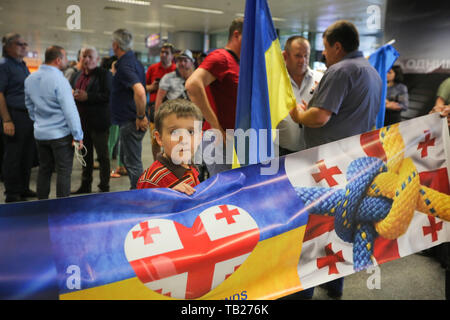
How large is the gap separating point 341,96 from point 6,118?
3247 mm

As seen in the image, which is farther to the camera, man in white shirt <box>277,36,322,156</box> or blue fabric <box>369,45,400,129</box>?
blue fabric <box>369,45,400,129</box>

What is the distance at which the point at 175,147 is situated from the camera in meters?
1.69

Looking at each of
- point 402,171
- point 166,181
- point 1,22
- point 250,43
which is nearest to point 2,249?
point 166,181

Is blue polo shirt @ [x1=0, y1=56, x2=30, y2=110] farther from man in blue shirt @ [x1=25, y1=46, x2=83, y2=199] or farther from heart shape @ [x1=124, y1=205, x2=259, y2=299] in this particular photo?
heart shape @ [x1=124, y1=205, x2=259, y2=299]

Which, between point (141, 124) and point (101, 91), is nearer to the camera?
point (141, 124)

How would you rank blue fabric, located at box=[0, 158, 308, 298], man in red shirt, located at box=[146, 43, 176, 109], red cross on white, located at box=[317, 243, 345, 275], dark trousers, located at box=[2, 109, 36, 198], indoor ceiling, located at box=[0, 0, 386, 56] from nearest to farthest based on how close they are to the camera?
blue fabric, located at box=[0, 158, 308, 298] → red cross on white, located at box=[317, 243, 345, 275] → dark trousers, located at box=[2, 109, 36, 198] → man in red shirt, located at box=[146, 43, 176, 109] → indoor ceiling, located at box=[0, 0, 386, 56]

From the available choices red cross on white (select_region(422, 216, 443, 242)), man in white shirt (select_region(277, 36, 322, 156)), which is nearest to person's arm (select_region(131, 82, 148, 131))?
man in white shirt (select_region(277, 36, 322, 156))

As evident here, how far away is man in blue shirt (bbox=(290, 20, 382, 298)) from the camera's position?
2210 millimetres

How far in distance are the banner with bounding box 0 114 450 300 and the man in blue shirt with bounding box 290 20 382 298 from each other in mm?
303

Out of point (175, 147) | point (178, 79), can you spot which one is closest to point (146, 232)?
point (175, 147)

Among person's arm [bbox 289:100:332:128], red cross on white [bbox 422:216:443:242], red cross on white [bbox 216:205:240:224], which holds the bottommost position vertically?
red cross on white [bbox 422:216:443:242]

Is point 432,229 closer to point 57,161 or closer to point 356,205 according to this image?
point 356,205

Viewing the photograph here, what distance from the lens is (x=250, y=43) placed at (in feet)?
6.49

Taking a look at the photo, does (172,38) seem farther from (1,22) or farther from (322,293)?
(322,293)
